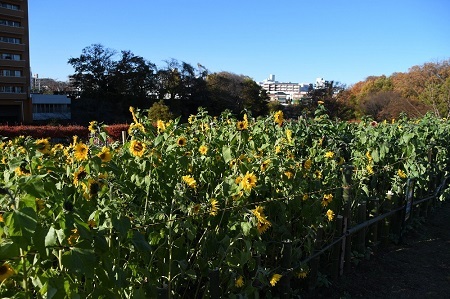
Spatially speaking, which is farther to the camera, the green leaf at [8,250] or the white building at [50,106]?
the white building at [50,106]

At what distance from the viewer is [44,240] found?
111cm

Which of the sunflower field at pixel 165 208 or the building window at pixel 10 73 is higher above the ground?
the building window at pixel 10 73

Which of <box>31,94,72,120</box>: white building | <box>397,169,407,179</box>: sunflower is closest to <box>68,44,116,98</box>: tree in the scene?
<box>31,94,72,120</box>: white building

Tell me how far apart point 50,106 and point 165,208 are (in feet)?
126

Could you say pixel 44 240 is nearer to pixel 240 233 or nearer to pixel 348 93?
pixel 240 233

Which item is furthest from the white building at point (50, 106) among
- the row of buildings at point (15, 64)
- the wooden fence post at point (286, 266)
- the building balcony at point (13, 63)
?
the wooden fence post at point (286, 266)

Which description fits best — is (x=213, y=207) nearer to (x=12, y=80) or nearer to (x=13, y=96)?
(x=13, y=96)

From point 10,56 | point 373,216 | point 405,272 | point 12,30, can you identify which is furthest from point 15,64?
point 405,272

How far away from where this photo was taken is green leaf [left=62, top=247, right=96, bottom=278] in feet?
3.64

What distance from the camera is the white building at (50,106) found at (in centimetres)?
3550

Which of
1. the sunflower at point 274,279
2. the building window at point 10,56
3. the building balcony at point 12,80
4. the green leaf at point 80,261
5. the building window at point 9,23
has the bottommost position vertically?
the sunflower at point 274,279

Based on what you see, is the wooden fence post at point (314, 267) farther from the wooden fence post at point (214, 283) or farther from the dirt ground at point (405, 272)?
the wooden fence post at point (214, 283)

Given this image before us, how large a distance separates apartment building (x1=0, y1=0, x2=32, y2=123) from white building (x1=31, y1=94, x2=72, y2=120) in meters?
2.26

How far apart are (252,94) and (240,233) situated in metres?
34.8
